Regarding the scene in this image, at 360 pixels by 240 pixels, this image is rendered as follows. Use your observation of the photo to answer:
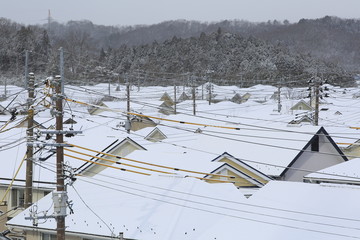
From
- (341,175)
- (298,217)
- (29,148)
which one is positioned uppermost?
(29,148)

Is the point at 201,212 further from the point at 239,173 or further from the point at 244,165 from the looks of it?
the point at 244,165

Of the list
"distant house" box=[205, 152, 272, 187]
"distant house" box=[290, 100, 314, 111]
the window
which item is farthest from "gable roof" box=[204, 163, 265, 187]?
"distant house" box=[290, 100, 314, 111]

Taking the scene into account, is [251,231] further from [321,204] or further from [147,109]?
[147,109]

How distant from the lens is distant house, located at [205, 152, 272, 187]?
2271 centimetres

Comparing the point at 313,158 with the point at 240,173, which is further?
the point at 313,158

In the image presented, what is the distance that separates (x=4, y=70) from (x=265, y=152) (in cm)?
9450

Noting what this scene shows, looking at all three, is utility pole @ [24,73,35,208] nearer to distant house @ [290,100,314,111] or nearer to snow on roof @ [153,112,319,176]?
snow on roof @ [153,112,319,176]

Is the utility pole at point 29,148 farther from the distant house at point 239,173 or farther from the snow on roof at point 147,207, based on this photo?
the distant house at point 239,173

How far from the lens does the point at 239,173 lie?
2286 centimetres

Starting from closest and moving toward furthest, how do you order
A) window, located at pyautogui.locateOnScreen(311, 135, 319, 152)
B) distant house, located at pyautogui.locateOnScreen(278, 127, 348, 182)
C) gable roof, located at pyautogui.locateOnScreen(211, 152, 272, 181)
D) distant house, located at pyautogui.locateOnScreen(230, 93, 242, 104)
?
gable roof, located at pyautogui.locateOnScreen(211, 152, 272, 181), distant house, located at pyautogui.locateOnScreen(278, 127, 348, 182), window, located at pyautogui.locateOnScreen(311, 135, 319, 152), distant house, located at pyautogui.locateOnScreen(230, 93, 242, 104)

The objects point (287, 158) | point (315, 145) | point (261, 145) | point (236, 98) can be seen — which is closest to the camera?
point (287, 158)

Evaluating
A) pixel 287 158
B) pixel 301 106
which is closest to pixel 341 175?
pixel 287 158

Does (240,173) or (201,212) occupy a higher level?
(240,173)

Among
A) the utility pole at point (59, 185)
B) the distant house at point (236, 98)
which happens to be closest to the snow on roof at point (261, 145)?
the utility pole at point (59, 185)
